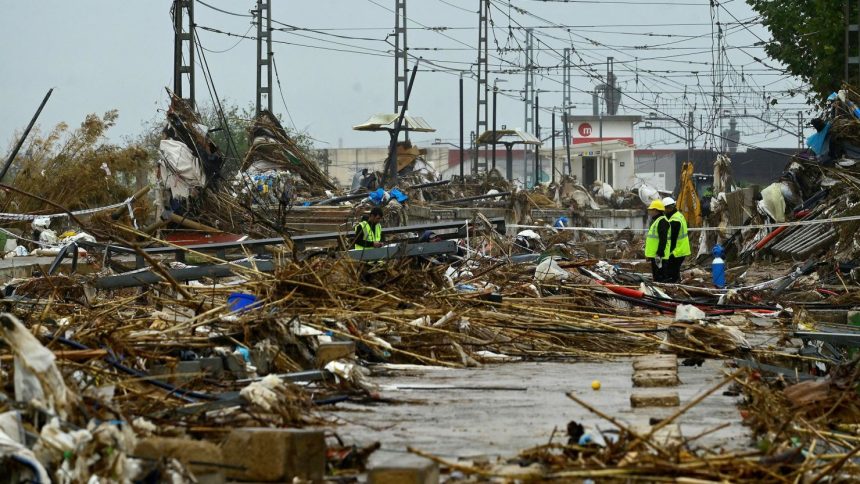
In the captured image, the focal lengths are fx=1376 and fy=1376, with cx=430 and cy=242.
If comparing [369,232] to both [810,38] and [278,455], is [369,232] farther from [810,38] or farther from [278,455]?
[810,38]

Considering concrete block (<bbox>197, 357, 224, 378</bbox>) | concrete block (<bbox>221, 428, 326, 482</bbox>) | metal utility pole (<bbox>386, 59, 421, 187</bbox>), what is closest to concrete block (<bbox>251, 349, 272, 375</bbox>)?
concrete block (<bbox>197, 357, 224, 378</bbox>)

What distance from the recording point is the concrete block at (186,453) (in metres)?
5.88

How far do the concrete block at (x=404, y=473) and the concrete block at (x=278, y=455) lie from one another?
43 cm

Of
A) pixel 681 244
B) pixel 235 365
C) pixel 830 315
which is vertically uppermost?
pixel 681 244

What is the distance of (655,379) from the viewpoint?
9211 millimetres

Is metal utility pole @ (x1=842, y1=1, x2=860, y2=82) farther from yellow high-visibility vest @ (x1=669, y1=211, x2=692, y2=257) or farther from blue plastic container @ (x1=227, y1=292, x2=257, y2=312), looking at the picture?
blue plastic container @ (x1=227, y1=292, x2=257, y2=312)

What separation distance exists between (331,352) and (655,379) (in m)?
2.18

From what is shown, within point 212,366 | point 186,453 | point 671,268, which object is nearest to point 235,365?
point 212,366

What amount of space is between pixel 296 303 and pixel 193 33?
69.3 ft

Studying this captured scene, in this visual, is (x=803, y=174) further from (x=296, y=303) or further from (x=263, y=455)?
(x=263, y=455)

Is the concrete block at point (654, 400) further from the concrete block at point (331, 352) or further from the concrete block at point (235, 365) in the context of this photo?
the concrete block at point (235, 365)

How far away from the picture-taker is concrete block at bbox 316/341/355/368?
9297 mm

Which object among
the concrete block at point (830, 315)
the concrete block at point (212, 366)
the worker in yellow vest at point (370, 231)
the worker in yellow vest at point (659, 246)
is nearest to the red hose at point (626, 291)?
the concrete block at point (830, 315)

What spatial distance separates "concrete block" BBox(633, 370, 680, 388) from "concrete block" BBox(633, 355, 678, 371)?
335 mm
